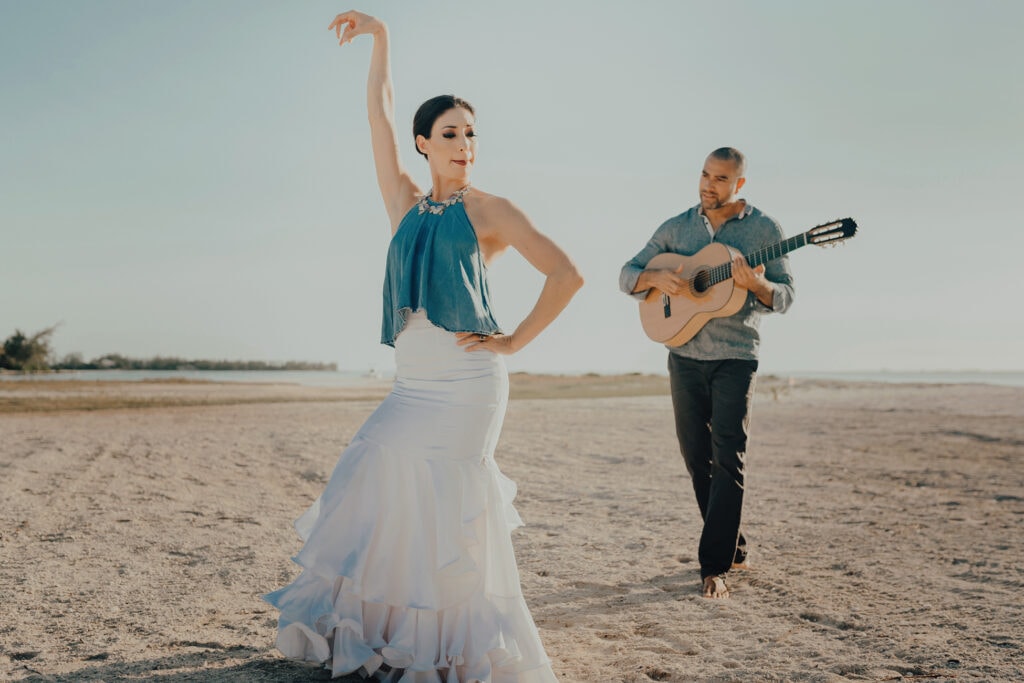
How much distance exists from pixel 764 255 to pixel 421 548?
109 inches

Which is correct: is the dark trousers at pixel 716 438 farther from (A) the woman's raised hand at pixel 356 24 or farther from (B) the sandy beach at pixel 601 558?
(A) the woman's raised hand at pixel 356 24

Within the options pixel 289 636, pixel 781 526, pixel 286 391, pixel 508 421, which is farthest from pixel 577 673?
pixel 286 391

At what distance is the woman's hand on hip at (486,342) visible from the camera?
2.80 meters

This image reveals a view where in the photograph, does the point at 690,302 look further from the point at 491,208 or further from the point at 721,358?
the point at 491,208

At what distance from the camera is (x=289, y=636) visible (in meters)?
2.86

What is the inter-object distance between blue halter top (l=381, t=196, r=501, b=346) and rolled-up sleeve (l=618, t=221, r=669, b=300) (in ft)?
7.14

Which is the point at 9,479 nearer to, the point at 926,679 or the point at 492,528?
the point at 492,528

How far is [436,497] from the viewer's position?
283cm

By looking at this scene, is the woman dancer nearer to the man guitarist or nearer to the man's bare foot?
the man's bare foot

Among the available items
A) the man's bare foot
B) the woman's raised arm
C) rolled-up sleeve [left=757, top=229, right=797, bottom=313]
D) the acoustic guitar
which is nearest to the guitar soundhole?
the acoustic guitar

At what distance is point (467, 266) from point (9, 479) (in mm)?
6776

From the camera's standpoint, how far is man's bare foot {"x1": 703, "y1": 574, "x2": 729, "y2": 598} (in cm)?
415

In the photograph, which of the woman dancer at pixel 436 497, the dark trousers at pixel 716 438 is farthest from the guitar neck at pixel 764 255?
the woman dancer at pixel 436 497

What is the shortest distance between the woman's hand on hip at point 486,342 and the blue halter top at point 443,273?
27mm
